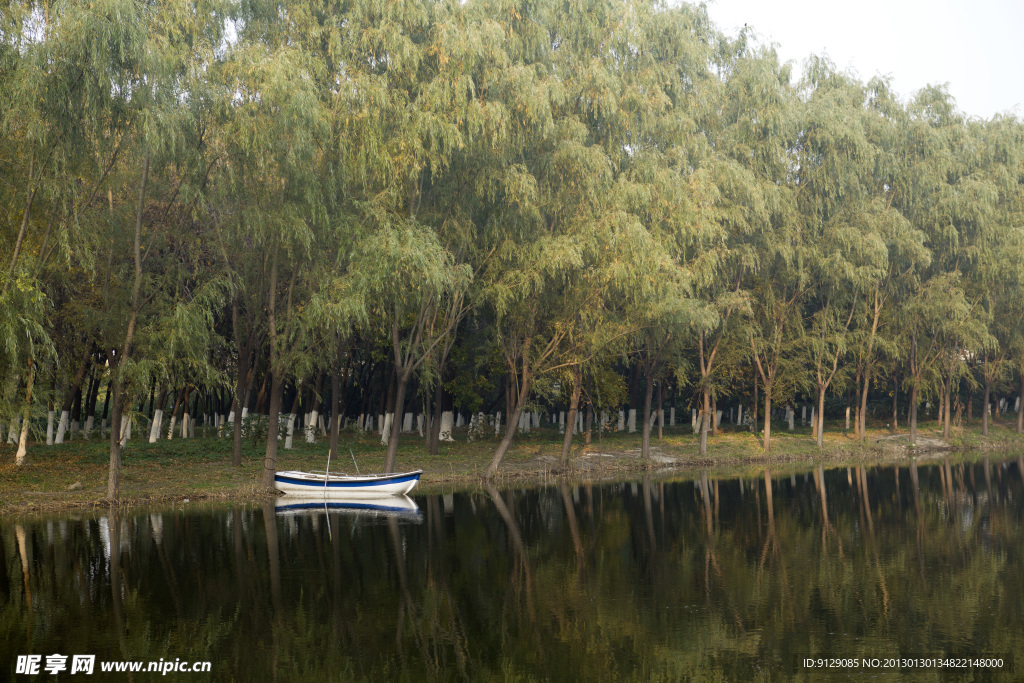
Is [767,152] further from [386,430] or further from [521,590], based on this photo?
[521,590]

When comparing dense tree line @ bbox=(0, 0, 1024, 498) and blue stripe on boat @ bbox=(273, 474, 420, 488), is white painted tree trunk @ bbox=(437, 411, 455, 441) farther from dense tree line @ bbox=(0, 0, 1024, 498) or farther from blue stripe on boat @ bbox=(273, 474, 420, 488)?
blue stripe on boat @ bbox=(273, 474, 420, 488)

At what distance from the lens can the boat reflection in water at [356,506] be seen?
26.9 metres

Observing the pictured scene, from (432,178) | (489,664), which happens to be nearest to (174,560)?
(489,664)

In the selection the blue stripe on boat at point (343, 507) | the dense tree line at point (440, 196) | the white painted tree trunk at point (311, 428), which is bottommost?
the blue stripe on boat at point (343, 507)

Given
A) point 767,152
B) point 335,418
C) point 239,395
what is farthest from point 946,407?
point 239,395

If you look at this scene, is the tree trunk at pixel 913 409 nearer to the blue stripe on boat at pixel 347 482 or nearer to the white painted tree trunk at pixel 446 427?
the white painted tree trunk at pixel 446 427

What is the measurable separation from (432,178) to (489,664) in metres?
20.4

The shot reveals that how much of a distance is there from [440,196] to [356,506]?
10965mm

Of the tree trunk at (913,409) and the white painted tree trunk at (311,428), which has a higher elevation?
the tree trunk at (913,409)

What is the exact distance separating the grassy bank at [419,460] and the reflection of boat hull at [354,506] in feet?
6.71

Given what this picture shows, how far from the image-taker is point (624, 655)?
12.4 m

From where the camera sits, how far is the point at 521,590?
16.5m

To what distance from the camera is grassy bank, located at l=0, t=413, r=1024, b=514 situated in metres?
29.4

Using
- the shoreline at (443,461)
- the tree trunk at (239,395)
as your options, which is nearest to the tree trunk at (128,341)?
the shoreline at (443,461)
